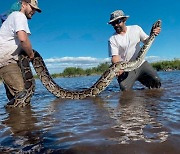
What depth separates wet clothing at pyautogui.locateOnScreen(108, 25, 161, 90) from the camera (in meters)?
8.82

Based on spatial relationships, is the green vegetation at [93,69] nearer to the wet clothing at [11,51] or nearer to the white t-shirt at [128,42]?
the white t-shirt at [128,42]

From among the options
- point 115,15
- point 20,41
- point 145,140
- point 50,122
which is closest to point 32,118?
point 50,122

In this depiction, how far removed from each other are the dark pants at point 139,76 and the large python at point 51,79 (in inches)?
11.3

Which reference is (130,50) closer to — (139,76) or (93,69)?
(139,76)

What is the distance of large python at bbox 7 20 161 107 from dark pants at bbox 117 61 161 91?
0.29m

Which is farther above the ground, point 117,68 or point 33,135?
point 117,68

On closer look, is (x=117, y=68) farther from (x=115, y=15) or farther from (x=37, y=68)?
(x=37, y=68)

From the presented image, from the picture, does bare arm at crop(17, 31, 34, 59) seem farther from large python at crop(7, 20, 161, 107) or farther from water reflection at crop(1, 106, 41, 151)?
water reflection at crop(1, 106, 41, 151)

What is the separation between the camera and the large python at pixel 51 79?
678 cm

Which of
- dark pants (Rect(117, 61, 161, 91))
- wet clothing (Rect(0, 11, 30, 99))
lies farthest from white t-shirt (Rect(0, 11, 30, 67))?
dark pants (Rect(117, 61, 161, 91))

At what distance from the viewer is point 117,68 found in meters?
8.56

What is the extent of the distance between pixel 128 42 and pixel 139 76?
1270 mm

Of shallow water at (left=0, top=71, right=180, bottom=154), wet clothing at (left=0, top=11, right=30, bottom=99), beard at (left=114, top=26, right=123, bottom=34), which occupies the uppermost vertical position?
beard at (left=114, top=26, right=123, bottom=34)

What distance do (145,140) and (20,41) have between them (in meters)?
4.08
